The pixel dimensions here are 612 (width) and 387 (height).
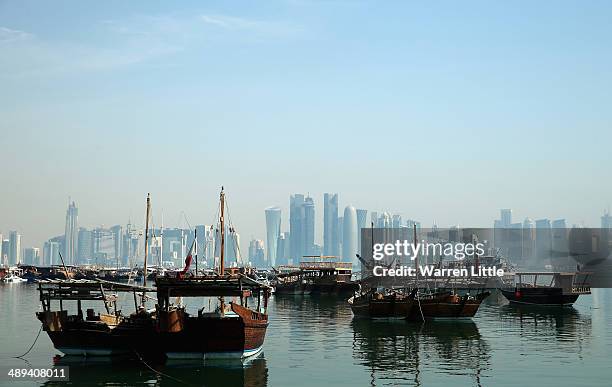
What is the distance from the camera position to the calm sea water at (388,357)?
35406 mm

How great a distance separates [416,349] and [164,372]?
700 inches

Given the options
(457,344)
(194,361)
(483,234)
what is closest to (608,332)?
(457,344)

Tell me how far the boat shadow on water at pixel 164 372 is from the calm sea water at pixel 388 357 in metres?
0.05

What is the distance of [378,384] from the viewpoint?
3453 cm

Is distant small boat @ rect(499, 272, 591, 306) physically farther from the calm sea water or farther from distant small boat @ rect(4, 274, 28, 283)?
distant small boat @ rect(4, 274, 28, 283)

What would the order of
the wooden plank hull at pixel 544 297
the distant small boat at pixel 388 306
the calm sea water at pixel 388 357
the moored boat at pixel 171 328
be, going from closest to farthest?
the calm sea water at pixel 388 357 < the moored boat at pixel 171 328 < the distant small boat at pixel 388 306 < the wooden plank hull at pixel 544 297

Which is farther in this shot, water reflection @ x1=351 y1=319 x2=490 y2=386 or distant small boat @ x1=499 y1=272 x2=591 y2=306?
distant small boat @ x1=499 y1=272 x2=591 y2=306

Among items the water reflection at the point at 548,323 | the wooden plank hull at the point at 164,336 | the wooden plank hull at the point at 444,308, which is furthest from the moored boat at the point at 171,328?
the wooden plank hull at the point at 444,308

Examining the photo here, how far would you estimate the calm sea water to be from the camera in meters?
35.4

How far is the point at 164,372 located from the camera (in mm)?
36281

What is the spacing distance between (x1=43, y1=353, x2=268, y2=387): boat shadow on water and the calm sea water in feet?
0.17

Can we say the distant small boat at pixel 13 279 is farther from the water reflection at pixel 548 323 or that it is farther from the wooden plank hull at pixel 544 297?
the wooden plank hull at pixel 544 297

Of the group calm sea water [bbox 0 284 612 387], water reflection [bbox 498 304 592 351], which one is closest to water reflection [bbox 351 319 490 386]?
calm sea water [bbox 0 284 612 387]

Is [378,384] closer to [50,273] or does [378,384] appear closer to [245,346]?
[245,346]
